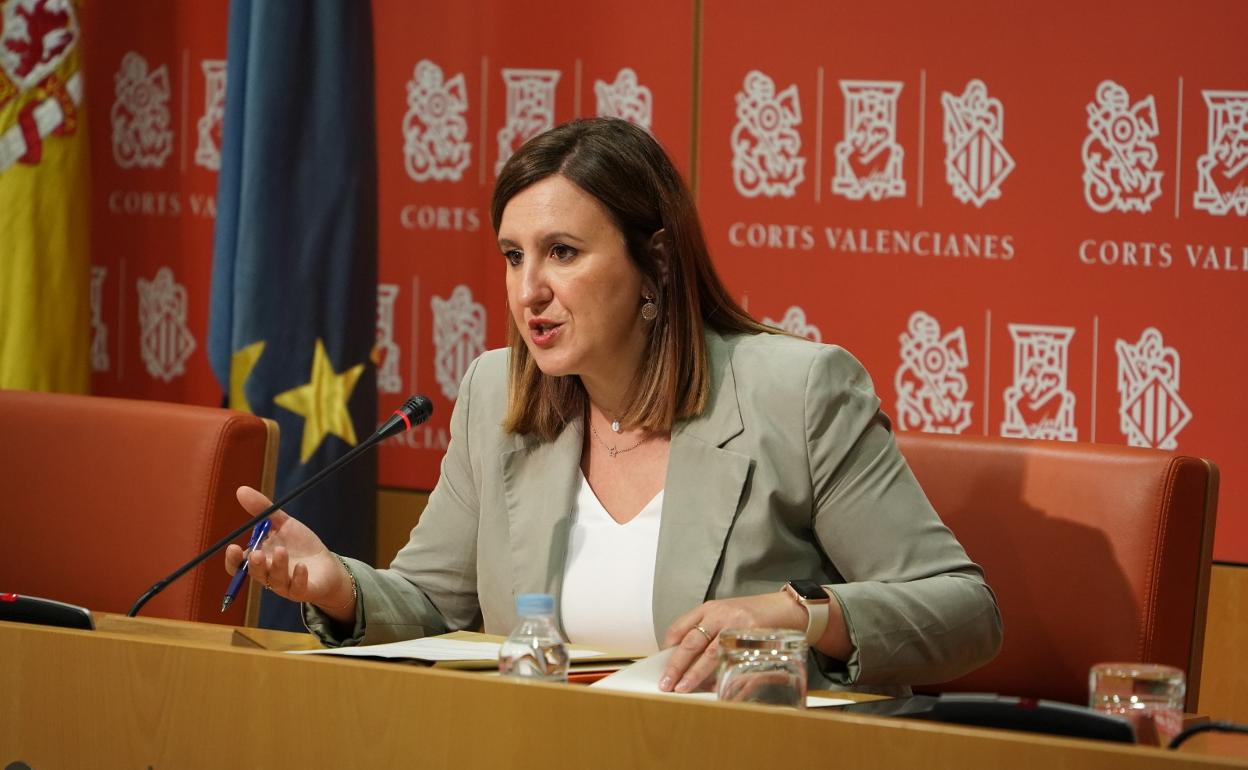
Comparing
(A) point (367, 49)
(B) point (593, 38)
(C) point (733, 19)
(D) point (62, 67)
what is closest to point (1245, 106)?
(C) point (733, 19)

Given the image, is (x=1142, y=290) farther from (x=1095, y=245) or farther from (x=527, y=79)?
(x=527, y=79)

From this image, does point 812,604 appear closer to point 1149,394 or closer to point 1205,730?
point 1205,730

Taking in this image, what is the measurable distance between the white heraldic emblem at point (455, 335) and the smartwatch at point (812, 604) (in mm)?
2205

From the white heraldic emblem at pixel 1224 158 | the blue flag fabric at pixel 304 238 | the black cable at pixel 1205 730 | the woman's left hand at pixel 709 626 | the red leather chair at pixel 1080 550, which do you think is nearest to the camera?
the black cable at pixel 1205 730

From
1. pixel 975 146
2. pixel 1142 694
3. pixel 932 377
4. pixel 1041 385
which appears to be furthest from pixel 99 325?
pixel 1142 694

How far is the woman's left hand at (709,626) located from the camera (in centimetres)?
163

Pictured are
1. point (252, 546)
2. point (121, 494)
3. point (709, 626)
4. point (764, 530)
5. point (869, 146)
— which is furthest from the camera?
point (869, 146)

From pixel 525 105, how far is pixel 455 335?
2.02ft

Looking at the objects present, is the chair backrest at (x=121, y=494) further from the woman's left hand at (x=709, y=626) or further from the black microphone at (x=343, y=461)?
the woman's left hand at (x=709, y=626)

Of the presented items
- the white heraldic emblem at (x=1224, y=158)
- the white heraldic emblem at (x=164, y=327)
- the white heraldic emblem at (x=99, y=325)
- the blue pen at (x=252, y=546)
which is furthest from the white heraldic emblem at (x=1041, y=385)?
the white heraldic emblem at (x=99, y=325)

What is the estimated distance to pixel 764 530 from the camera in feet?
6.88

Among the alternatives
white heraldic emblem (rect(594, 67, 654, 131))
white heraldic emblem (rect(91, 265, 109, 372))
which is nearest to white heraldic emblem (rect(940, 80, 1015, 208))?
white heraldic emblem (rect(594, 67, 654, 131))

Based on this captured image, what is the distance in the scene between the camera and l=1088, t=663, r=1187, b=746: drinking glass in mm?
1450

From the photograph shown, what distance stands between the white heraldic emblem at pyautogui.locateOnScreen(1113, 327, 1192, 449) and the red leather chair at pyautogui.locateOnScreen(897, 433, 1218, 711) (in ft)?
4.07
